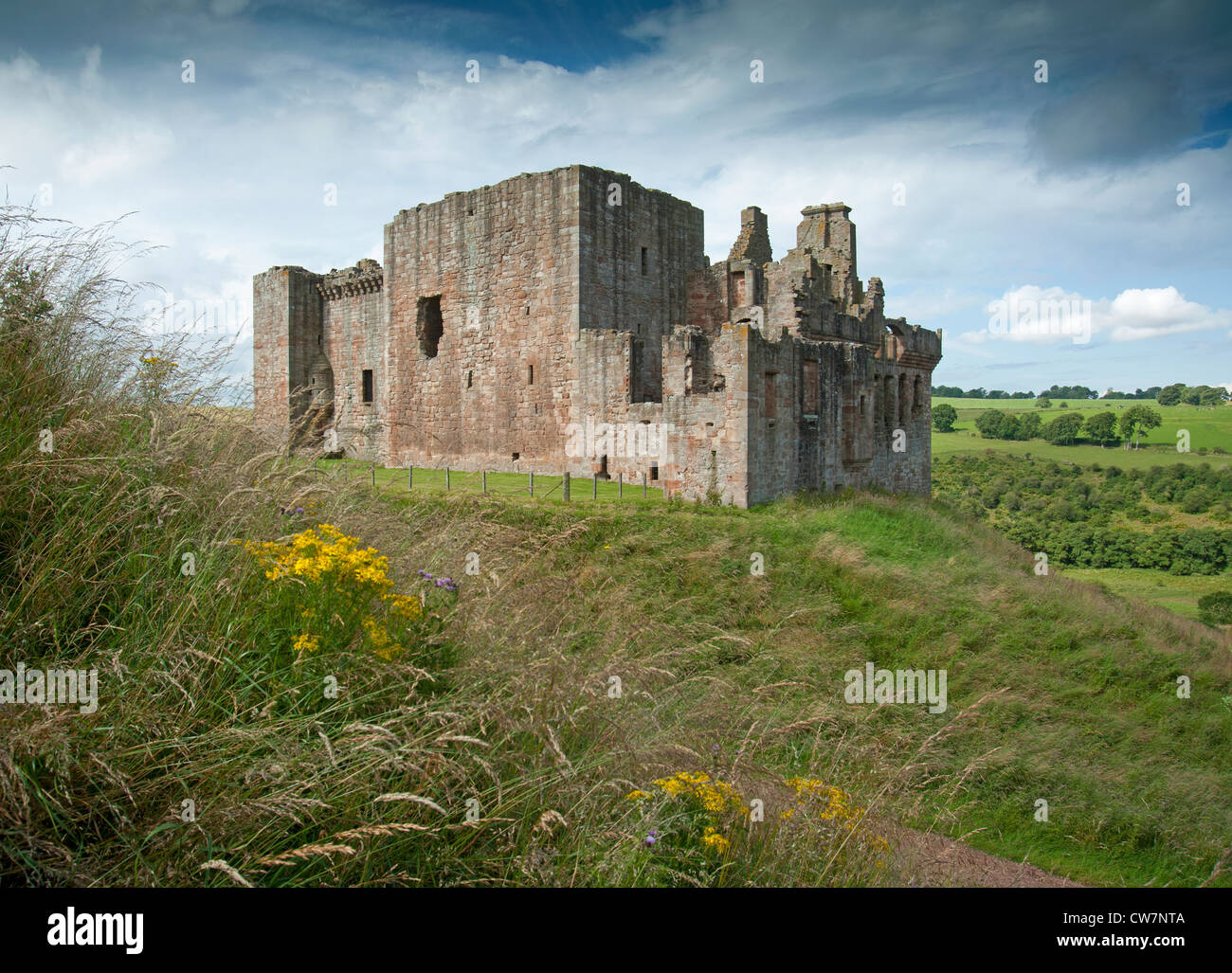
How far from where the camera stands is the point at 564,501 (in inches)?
631

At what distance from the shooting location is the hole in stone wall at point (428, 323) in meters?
24.5

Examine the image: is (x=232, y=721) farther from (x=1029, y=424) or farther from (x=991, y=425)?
(x=1029, y=424)

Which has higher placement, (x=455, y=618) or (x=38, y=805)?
(x=455, y=618)

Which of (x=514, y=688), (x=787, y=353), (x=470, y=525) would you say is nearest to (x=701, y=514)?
(x=787, y=353)

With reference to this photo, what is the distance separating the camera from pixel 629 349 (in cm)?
1892

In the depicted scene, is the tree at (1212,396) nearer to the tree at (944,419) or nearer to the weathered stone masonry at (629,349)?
the tree at (944,419)

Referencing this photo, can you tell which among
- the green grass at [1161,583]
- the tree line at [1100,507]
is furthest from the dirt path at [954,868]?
→ the green grass at [1161,583]

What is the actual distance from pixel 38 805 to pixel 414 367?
23062mm

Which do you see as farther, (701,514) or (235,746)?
(701,514)

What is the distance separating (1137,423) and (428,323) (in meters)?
73.5

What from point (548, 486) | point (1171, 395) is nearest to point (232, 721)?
point (548, 486)
